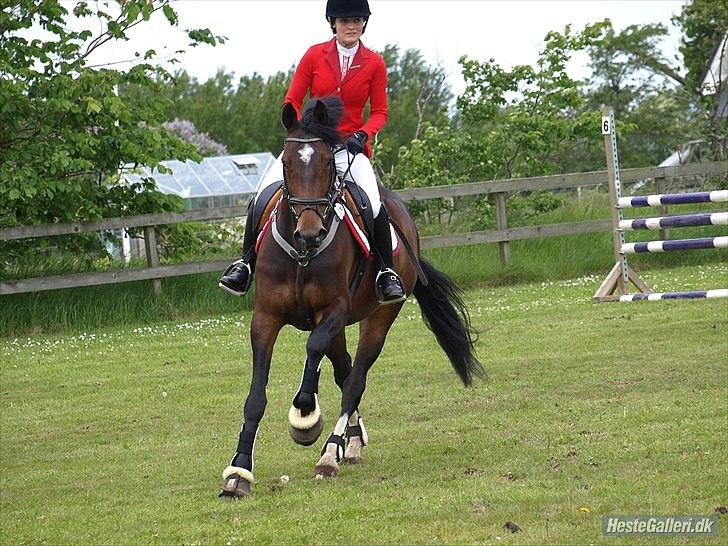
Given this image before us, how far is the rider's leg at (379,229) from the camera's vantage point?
27.2 ft

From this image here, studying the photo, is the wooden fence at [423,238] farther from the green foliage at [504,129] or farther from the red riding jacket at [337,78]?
the red riding jacket at [337,78]

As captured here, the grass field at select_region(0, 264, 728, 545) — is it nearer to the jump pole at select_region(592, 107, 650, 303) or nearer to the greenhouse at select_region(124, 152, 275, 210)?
the jump pole at select_region(592, 107, 650, 303)

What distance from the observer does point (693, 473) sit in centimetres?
659

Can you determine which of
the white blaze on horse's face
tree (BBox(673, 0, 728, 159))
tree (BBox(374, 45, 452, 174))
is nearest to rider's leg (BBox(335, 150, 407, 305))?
the white blaze on horse's face

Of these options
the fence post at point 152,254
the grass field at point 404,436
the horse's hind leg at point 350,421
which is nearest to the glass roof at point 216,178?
the fence post at point 152,254

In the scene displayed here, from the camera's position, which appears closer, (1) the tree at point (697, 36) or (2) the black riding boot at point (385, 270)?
(2) the black riding boot at point (385, 270)

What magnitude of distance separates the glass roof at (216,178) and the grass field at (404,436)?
120 ft

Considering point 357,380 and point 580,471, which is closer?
point 580,471

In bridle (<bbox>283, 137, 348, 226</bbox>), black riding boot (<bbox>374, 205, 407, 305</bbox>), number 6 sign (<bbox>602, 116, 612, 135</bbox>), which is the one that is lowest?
black riding boot (<bbox>374, 205, 407, 305</bbox>)

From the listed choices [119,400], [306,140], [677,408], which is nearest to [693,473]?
[677,408]

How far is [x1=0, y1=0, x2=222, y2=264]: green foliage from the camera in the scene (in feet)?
57.6

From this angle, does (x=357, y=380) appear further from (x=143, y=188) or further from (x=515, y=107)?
(x=515, y=107)

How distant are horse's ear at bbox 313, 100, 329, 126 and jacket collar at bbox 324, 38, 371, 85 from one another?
106 centimetres

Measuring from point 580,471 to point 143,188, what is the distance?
527 inches
